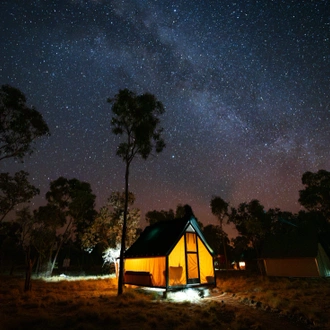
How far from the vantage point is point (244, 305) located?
10805mm

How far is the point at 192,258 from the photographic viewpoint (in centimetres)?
1642

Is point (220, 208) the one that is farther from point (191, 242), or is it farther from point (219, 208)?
point (191, 242)

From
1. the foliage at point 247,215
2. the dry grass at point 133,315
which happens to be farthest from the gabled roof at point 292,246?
the dry grass at point 133,315

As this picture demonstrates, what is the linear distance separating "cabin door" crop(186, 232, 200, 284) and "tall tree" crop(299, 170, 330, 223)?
29.2 metres

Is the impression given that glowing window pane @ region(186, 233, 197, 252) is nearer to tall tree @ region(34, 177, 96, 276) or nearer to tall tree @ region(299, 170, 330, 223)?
tall tree @ region(34, 177, 96, 276)

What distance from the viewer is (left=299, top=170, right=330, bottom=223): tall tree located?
36447mm

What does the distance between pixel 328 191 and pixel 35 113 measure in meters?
39.6

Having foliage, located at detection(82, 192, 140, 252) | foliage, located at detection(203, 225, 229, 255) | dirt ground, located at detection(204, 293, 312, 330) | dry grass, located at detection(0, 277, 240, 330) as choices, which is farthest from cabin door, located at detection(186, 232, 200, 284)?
foliage, located at detection(203, 225, 229, 255)

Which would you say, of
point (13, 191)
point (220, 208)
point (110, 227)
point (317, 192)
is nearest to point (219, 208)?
point (220, 208)

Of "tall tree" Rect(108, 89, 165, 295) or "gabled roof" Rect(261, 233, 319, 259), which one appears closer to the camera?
"tall tree" Rect(108, 89, 165, 295)

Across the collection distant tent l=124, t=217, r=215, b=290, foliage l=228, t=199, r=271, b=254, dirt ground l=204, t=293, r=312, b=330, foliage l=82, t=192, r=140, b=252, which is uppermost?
foliage l=228, t=199, r=271, b=254

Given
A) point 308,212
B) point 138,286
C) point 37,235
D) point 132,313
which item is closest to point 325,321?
point 132,313

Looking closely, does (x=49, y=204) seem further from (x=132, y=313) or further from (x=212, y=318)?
(x=212, y=318)

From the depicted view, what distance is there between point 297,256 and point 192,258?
16672 millimetres
